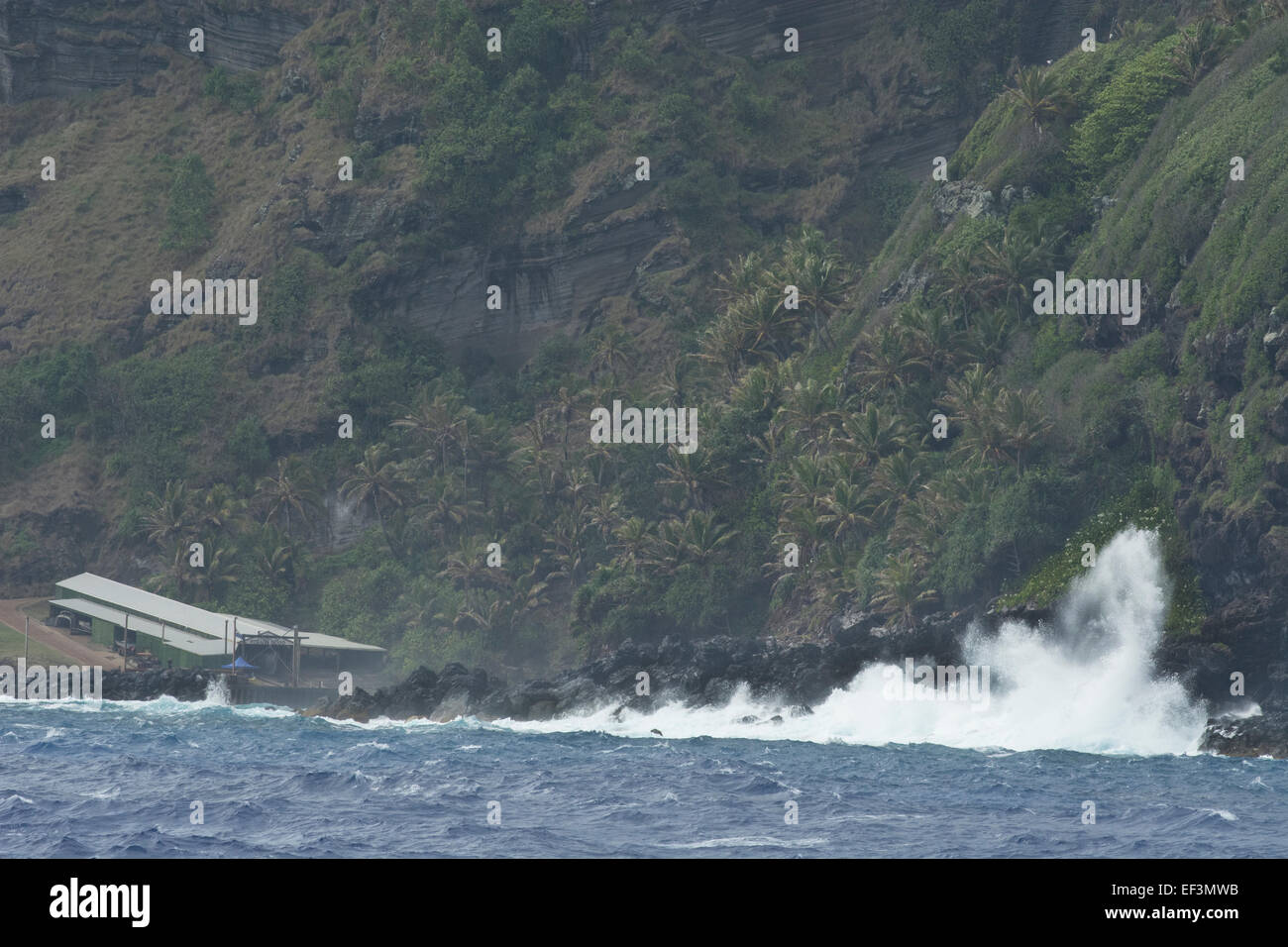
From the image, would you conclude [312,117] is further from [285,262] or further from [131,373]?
[131,373]

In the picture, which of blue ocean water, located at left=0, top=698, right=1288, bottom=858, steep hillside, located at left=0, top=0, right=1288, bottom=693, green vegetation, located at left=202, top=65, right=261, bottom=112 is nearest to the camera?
blue ocean water, located at left=0, top=698, right=1288, bottom=858

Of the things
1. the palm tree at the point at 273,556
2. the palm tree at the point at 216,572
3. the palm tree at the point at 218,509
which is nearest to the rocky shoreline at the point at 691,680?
the palm tree at the point at 216,572

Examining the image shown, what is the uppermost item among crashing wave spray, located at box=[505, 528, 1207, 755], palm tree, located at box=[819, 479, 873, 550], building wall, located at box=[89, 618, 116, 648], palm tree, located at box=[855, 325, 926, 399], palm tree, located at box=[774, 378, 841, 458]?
palm tree, located at box=[855, 325, 926, 399]

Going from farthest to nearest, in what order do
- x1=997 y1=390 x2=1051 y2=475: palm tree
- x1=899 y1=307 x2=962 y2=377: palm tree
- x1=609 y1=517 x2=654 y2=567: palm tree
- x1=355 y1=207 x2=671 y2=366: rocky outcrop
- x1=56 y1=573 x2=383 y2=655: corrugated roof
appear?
x1=355 y1=207 x2=671 y2=366: rocky outcrop → x1=609 y1=517 x2=654 y2=567: palm tree → x1=56 y1=573 x2=383 y2=655: corrugated roof → x1=899 y1=307 x2=962 y2=377: palm tree → x1=997 y1=390 x2=1051 y2=475: palm tree

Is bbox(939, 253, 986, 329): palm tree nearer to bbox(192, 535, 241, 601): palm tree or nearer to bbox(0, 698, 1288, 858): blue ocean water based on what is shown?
bbox(0, 698, 1288, 858): blue ocean water

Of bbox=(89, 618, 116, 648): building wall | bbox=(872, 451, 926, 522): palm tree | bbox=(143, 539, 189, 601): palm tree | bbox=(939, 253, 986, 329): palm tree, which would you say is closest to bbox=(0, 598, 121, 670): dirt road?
bbox=(89, 618, 116, 648): building wall

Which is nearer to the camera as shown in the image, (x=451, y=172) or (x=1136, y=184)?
(x=1136, y=184)

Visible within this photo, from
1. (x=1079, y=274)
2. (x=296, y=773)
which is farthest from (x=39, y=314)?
(x=296, y=773)
